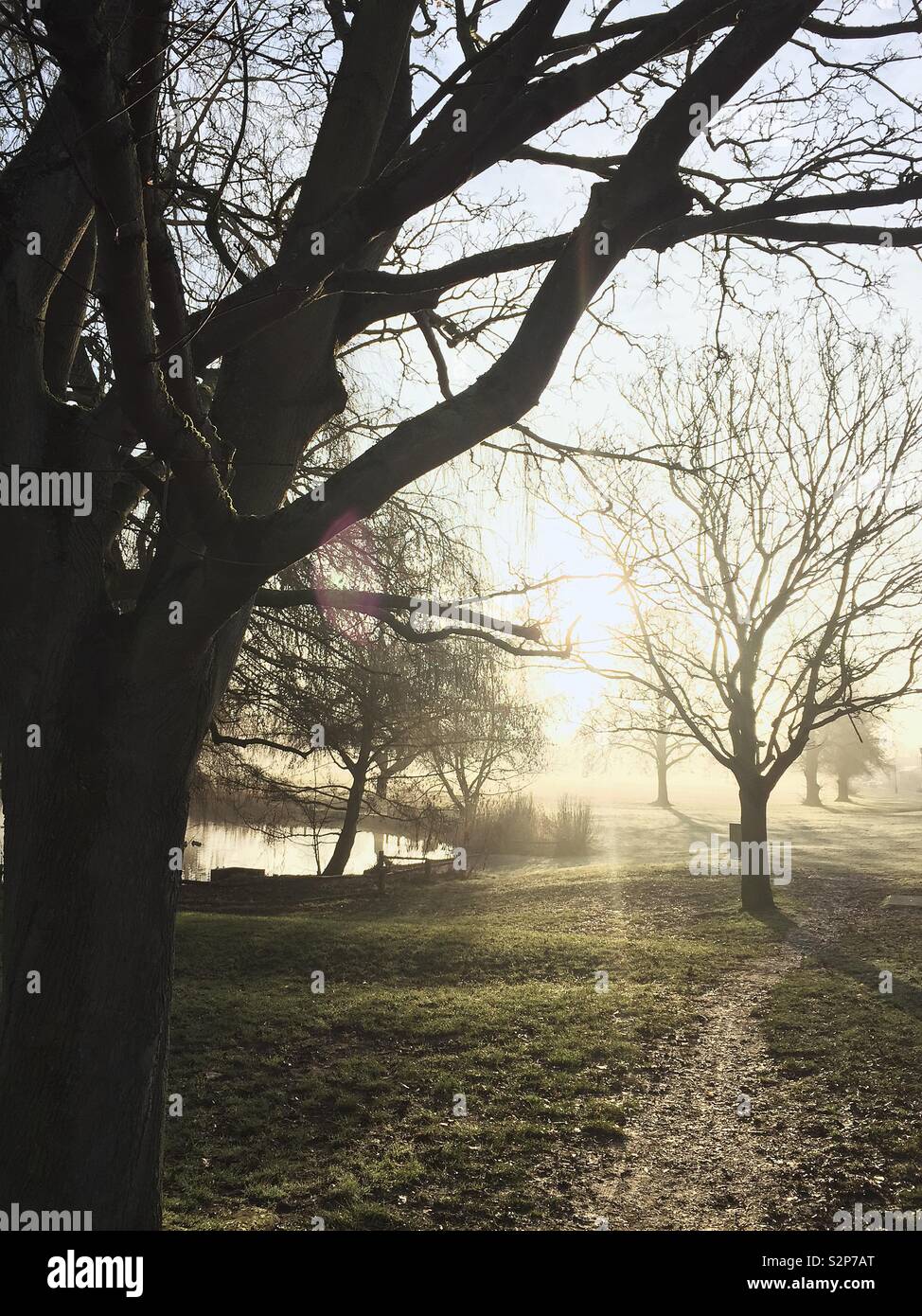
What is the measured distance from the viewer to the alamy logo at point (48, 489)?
10.5ft

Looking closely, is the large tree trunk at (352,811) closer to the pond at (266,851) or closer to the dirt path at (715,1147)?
A: the pond at (266,851)

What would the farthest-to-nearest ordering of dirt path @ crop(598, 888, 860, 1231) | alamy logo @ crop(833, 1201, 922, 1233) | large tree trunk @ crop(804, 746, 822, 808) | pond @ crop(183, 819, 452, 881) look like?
large tree trunk @ crop(804, 746, 822, 808)
pond @ crop(183, 819, 452, 881)
dirt path @ crop(598, 888, 860, 1231)
alamy logo @ crop(833, 1201, 922, 1233)

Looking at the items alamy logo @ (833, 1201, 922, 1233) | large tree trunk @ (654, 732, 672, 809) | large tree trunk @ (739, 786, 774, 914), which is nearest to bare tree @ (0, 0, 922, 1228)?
alamy logo @ (833, 1201, 922, 1233)

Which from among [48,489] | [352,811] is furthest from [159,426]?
[352,811]

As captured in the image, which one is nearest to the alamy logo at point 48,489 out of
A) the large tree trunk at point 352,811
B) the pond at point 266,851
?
the large tree trunk at point 352,811

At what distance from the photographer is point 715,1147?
5215 mm

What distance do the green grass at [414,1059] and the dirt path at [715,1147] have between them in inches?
8.7

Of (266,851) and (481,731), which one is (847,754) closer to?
(481,731)

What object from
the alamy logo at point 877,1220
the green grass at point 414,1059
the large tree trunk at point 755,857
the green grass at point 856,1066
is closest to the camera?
the alamy logo at point 877,1220

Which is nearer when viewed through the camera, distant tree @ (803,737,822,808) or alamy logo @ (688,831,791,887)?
alamy logo @ (688,831,791,887)

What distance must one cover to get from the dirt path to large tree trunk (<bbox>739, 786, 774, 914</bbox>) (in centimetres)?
567

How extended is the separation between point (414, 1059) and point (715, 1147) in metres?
2.38

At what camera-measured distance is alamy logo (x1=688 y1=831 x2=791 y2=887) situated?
13.3m
